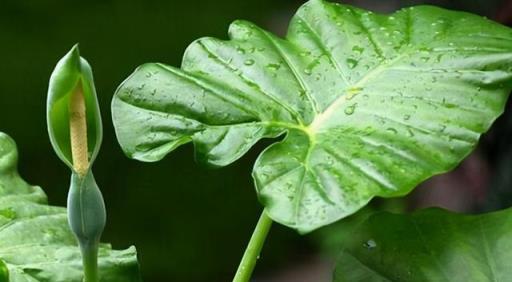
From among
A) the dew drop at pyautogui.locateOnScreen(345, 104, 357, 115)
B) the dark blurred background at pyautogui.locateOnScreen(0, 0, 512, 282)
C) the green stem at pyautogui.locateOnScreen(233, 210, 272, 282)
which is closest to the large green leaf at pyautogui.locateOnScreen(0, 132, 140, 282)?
the green stem at pyautogui.locateOnScreen(233, 210, 272, 282)

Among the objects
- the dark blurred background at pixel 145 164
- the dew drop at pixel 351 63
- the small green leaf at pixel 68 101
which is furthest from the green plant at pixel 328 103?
the dark blurred background at pixel 145 164

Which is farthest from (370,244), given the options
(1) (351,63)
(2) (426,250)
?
(1) (351,63)

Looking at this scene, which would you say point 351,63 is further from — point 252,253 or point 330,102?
point 252,253

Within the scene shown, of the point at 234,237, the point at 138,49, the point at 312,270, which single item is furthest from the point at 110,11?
the point at 312,270

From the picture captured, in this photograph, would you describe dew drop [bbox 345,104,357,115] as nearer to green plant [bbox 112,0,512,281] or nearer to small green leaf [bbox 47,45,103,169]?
green plant [bbox 112,0,512,281]

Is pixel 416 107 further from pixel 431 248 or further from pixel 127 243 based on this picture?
pixel 127 243

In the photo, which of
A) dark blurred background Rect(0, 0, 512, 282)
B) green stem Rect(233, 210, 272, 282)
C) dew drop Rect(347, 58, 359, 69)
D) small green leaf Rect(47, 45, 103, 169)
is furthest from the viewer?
dark blurred background Rect(0, 0, 512, 282)

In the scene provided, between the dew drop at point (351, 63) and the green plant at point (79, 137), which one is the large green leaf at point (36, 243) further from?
the dew drop at point (351, 63)
